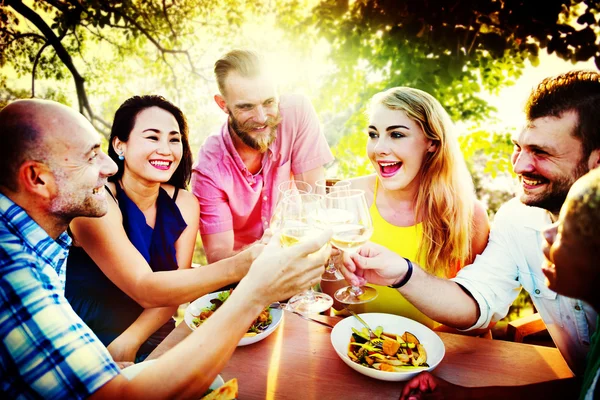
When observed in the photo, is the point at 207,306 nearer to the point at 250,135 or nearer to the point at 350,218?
the point at 350,218

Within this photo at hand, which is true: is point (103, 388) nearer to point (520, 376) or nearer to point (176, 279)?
point (176, 279)

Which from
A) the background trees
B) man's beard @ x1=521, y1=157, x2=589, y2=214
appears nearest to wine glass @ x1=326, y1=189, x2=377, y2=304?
man's beard @ x1=521, y1=157, x2=589, y2=214

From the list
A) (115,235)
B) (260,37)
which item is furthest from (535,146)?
(260,37)

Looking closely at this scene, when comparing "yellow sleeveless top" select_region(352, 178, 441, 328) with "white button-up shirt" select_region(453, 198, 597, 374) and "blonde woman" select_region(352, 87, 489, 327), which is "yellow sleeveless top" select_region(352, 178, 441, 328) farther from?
"white button-up shirt" select_region(453, 198, 597, 374)

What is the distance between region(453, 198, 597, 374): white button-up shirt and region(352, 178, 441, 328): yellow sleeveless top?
520 millimetres

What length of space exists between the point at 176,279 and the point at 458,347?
1.69 meters

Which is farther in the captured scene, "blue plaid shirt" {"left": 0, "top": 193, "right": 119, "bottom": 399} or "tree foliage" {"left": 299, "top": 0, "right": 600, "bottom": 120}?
"tree foliage" {"left": 299, "top": 0, "right": 600, "bottom": 120}

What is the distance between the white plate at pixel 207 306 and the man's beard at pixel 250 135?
1.56 m

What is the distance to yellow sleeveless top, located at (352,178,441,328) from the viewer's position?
100 inches

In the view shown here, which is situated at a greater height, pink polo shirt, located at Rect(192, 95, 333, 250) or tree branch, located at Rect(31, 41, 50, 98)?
tree branch, located at Rect(31, 41, 50, 98)

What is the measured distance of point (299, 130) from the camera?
3.64 metres

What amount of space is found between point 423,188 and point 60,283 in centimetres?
233

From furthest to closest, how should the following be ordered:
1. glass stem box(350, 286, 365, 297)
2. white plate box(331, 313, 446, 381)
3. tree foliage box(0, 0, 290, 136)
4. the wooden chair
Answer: tree foliage box(0, 0, 290, 136) → the wooden chair → glass stem box(350, 286, 365, 297) → white plate box(331, 313, 446, 381)

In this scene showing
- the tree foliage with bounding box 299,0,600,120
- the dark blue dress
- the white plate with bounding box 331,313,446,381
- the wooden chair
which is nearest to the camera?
A: the white plate with bounding box 331,313,446,381
